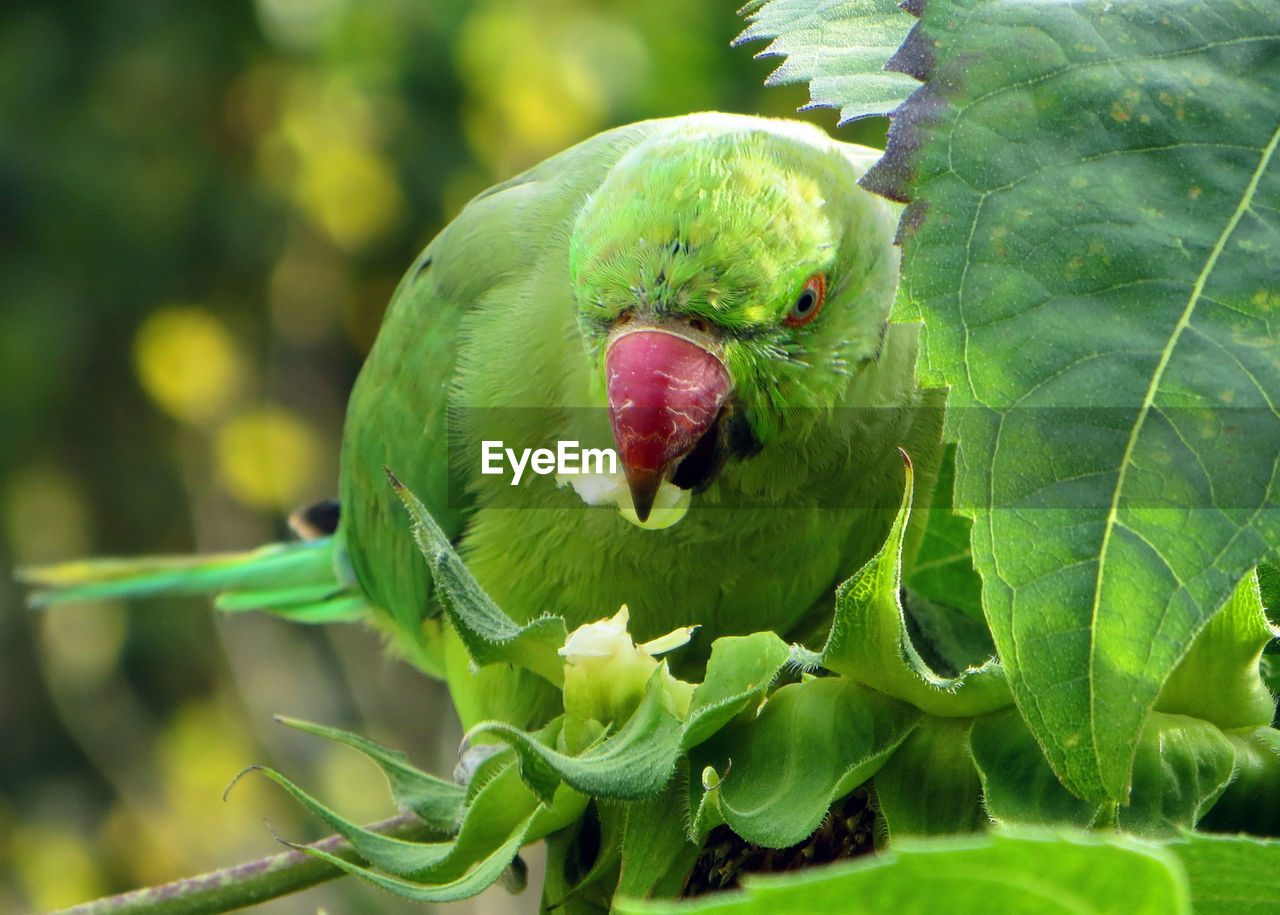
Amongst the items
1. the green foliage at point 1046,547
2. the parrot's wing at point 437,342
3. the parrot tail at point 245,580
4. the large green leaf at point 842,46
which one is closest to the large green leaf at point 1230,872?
the green foliage at point 1046,547

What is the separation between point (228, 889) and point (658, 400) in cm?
65

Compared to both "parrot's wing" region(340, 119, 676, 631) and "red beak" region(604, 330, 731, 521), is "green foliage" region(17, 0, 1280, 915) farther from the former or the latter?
"parrot's wing" region(340, 119, 676, 631)

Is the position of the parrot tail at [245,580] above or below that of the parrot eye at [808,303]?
below

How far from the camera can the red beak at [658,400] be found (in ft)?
4.45

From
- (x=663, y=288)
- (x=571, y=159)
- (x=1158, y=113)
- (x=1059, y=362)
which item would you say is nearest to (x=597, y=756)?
(x=1059, y=362)

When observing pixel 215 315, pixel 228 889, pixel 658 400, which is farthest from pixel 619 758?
pixel 215 315

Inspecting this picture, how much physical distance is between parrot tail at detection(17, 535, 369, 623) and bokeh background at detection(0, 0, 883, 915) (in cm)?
193

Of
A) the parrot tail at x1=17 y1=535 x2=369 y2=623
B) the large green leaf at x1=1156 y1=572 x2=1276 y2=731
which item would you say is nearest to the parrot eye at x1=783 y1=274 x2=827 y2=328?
the large green leaf at x1=1156 y1=572 x2=1276 y2=731

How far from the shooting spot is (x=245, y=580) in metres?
2.71

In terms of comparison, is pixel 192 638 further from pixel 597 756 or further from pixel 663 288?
pixel 597 756

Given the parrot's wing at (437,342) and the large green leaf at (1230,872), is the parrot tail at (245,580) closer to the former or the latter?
the parrot's wing at (437,342)

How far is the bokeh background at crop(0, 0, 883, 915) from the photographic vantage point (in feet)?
15.0

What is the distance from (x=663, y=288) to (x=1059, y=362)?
32.2 inches

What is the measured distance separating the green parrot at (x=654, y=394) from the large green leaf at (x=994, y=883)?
1001 mm
